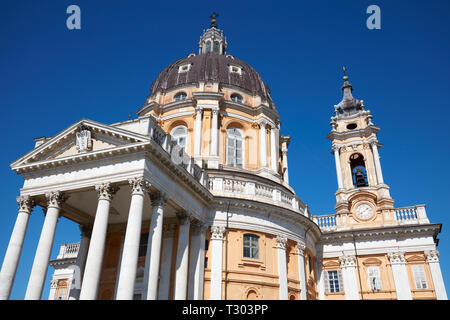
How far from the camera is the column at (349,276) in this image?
25.9 metres

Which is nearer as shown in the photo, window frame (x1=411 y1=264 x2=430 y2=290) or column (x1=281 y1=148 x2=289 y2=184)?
window frame (x1=411 y1=264 x2=430 y2=290)

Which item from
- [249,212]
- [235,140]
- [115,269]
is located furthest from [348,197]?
[115,269]

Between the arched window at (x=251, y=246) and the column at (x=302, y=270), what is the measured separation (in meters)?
3.16

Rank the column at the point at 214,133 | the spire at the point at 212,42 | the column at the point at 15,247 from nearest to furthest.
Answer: the column at the point at 15,247
the column at the point at 214,133
the spire at the point at 212,42

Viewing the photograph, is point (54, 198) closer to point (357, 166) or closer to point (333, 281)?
point (333, 281)

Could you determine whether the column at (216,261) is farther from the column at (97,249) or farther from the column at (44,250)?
the column at (44,250)

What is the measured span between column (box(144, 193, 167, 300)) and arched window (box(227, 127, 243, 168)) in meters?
11.2

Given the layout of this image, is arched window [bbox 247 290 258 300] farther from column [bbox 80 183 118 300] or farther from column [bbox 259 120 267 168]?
column [bbox 259 120 267 168]

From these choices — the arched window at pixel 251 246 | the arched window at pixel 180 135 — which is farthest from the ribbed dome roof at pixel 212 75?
the arched window at pixel 251 246

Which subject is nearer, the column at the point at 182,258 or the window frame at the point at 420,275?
the column at the point at 182,258

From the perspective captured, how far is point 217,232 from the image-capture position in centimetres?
1992

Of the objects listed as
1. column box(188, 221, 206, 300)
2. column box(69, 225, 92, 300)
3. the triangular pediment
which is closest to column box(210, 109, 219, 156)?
column box(188, 221, 206, 300)

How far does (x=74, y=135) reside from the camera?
662 inches

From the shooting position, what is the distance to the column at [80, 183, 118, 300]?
43.9 ft
